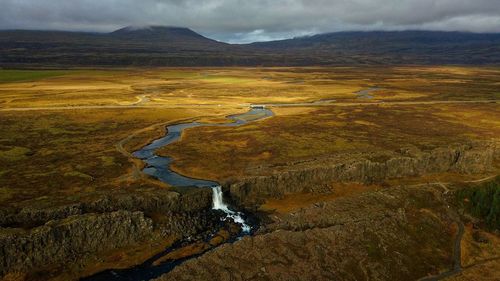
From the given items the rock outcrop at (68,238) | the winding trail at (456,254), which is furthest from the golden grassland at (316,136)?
the winding trail at (456,254)

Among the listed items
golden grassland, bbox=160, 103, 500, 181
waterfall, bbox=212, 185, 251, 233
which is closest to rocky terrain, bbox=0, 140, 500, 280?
waterfall, bbox=212, 185, 251, 233

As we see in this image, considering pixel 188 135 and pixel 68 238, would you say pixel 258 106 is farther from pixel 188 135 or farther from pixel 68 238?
pixel 68 238

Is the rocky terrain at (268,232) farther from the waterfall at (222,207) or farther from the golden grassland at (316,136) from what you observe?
the golden grassland at (316,136)

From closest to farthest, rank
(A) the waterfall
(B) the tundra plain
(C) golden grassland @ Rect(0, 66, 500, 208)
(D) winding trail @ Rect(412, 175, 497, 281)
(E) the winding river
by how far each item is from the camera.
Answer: (E) the winding river, (D) winding trail @ Rect(412, 175, 497, 281), (B) the tundra plain, (A) the waterfall, (C) golden grassland @ Rect(0, 66, 500, 208)

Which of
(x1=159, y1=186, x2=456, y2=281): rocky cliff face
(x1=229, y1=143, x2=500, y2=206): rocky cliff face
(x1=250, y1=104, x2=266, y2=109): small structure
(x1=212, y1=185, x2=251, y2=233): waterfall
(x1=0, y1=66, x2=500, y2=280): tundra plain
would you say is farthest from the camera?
(x1=250, y1=104, x2=266, y2=109): small structure

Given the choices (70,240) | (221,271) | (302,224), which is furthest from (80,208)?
(302,224)

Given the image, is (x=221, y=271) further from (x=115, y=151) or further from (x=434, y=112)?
(x=434, y=112)

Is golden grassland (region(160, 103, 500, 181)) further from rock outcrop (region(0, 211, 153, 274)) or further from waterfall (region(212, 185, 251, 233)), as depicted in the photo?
rock outcrop (region(0, 211, 153, 274))

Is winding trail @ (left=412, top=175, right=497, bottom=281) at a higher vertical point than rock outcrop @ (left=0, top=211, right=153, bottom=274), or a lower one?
lower

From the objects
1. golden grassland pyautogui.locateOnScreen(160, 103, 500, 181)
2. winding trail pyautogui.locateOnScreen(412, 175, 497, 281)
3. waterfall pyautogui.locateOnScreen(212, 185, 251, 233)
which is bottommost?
winding trail pyautogui.locateOnScreen(412, 175, 497, 281)
